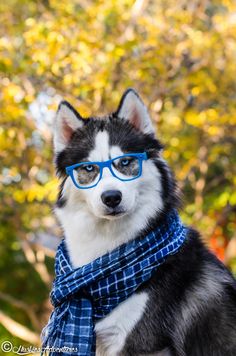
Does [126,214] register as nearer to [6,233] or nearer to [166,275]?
[166,275]

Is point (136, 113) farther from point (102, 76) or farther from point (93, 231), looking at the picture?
point (102, 76)

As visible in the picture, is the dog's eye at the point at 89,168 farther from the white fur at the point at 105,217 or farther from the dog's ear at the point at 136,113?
the dog's ear at the point at 136,113

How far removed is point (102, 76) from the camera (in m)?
5.19

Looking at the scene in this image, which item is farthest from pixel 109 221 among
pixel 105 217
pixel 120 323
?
pixel 120 323

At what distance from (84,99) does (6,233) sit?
A: 3.85m

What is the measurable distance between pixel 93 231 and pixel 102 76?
103 inches

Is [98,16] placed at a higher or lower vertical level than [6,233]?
higher

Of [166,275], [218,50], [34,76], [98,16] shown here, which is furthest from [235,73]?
[166,275]

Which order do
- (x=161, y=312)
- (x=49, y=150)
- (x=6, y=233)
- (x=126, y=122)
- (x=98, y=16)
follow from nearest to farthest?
(x=161, y=312) → (x=126, y=122) → (x=98, y=16) → (x=49, y=150) → (x=6, y=233)

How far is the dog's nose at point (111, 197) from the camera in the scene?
106 inches

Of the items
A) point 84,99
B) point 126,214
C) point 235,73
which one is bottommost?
point 126,214

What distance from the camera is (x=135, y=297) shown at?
9.04 ft

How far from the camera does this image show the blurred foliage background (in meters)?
5.24

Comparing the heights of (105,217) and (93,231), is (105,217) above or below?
above
